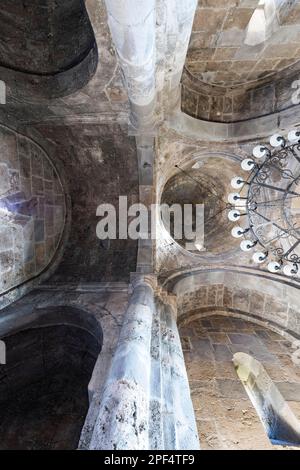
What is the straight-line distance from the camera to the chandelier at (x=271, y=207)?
11.6 feet

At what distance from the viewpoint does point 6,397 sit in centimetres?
433

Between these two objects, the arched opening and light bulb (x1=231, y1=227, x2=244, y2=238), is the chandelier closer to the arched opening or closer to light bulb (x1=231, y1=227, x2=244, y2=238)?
light bulb (x1=231, y1=227, x2=244, y2=238)

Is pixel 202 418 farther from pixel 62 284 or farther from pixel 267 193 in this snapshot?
pixel 267 193

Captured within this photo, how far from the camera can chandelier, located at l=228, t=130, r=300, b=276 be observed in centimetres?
353

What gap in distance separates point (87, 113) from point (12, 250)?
2.88m

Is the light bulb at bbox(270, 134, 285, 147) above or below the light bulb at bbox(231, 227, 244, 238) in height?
above

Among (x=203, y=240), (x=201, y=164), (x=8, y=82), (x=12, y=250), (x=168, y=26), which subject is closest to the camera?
(x=168, y=26)

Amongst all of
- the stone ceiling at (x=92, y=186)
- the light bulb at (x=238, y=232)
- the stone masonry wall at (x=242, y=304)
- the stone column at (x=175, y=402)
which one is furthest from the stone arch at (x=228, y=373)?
the light bulb at (x=238, y=232)

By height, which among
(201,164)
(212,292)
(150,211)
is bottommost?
(212,292)

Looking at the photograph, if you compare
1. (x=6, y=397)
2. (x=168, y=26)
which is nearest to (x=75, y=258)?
(x=6, y=397)

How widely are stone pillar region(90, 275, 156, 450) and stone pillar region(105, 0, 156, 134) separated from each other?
297 centimetres

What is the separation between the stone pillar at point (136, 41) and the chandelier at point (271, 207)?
184 cm

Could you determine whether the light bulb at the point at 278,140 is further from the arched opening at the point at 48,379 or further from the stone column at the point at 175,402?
the arched opening at the point at 48,379

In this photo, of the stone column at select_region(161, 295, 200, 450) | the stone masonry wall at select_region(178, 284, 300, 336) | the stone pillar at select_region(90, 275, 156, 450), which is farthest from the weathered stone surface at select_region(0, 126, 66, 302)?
the stone masonry wall at select_region(178, 284, 300, 336)
